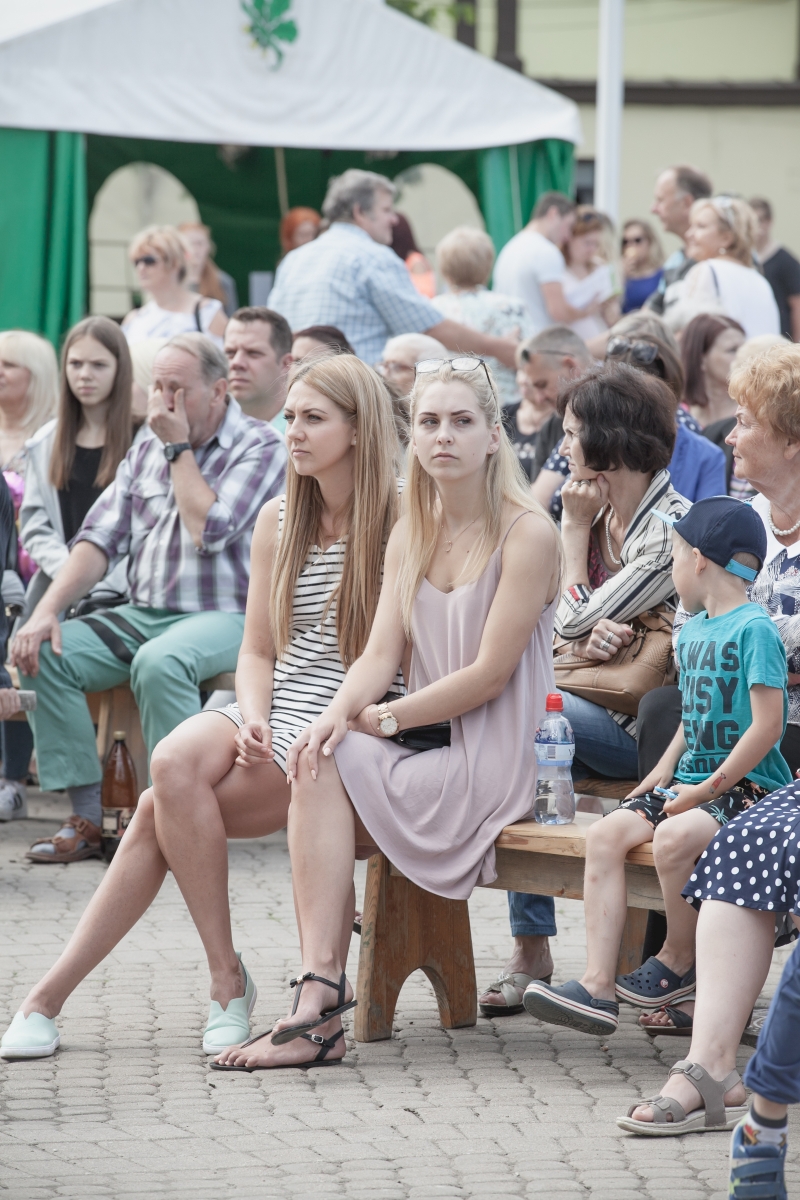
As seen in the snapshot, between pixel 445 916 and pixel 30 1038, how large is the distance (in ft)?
3.37

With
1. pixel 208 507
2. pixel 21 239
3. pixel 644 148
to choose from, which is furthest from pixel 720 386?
pixel 644 148

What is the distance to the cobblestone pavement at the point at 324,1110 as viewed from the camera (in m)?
3.02

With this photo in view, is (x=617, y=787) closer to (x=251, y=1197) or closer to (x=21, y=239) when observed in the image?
(x=251, y=1197)

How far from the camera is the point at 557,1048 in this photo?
3928 mm

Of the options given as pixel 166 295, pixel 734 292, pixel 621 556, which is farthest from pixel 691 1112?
pixel 166 295

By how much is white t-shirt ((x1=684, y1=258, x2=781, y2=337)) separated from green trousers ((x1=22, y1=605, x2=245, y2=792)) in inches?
118

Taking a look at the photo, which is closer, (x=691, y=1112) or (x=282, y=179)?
(x=691, y=1112)

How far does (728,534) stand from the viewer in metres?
3.59

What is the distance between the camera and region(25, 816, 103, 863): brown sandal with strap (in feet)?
19.3

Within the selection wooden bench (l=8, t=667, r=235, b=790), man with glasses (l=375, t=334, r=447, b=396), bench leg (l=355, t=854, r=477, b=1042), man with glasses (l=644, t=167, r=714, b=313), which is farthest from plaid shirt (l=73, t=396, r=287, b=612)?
man with glasses (l=644, t=167, r=714, b=313)

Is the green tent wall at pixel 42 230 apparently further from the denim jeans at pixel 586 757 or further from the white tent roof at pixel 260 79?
the denim jeans at pixel 586 757

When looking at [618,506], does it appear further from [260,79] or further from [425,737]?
[260,79]

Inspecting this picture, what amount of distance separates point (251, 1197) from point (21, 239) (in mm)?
8002

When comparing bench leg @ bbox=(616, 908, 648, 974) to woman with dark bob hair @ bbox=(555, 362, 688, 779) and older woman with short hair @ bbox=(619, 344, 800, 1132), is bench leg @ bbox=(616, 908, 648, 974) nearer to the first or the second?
woman with dark bob hair @ bbox=(555, 362, 688, 779)
